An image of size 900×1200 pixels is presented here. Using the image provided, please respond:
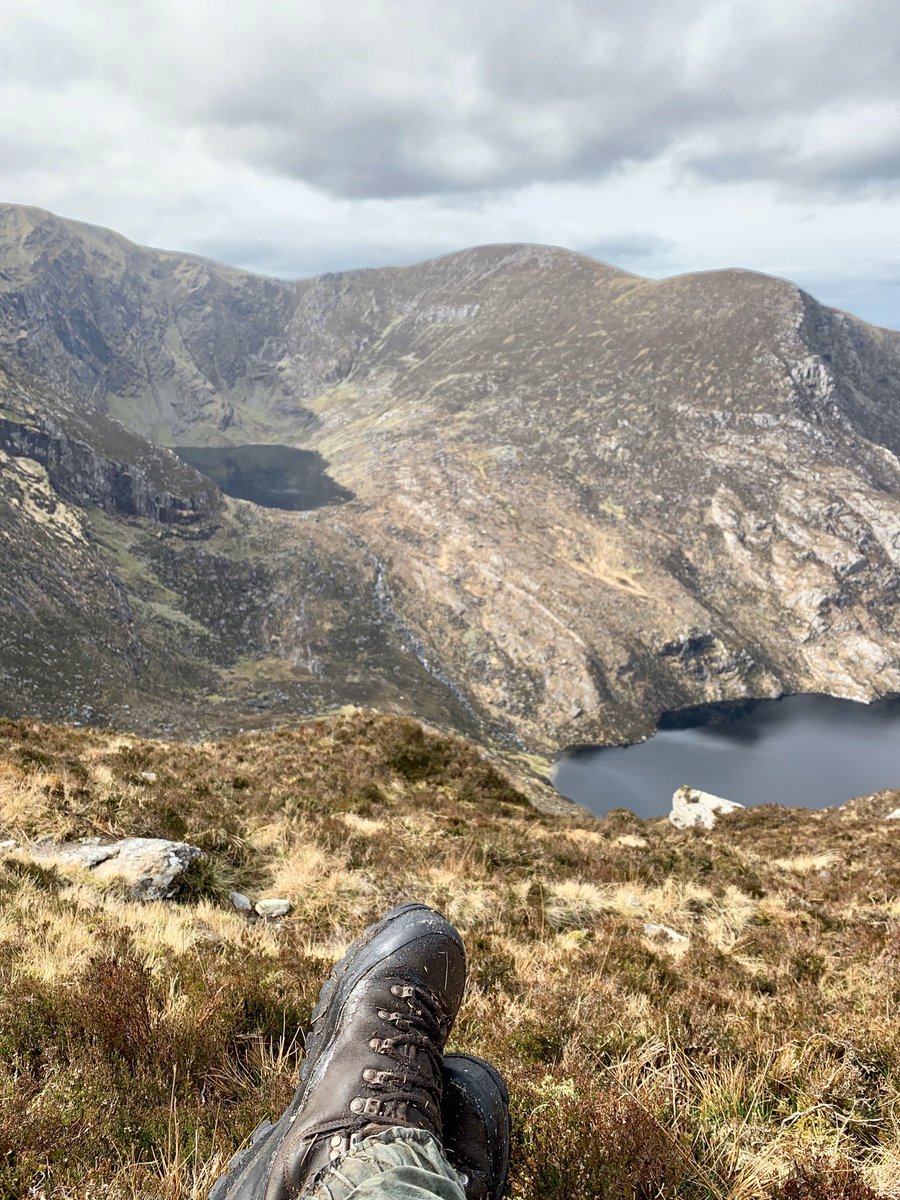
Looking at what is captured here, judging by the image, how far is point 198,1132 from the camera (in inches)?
115

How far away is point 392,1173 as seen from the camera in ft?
7.27

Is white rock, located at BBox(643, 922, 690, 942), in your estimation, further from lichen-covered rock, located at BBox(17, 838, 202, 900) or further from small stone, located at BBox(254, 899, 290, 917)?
lichen-covered rock, located at BBox(17, 838, 202, 900)

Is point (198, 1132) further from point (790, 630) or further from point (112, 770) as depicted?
point (790, 630)

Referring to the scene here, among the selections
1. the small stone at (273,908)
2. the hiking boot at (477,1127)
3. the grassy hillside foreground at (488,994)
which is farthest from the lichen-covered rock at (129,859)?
the hiking boot at (477,1127)

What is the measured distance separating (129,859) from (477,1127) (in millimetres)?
6183

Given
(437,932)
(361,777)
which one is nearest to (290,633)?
(361,777)

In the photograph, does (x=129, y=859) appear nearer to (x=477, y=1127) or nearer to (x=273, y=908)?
(x=273, y=908)

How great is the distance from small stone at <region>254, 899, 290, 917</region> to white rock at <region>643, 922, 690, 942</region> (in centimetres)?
462

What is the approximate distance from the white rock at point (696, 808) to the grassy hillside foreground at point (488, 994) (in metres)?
11.7

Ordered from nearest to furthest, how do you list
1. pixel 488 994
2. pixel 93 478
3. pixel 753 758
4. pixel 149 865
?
1. pixel 488 994
2. pixel 149 865
3. pixel 753 758
4. pixel 93 478

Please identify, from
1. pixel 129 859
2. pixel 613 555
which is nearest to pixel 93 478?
pixel 613 555

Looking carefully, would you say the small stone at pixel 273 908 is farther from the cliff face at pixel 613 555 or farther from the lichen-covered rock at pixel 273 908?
the cliff face at pixel 613 555

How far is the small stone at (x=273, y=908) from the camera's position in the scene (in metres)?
7.36

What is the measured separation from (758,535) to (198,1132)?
183643 millimetres
